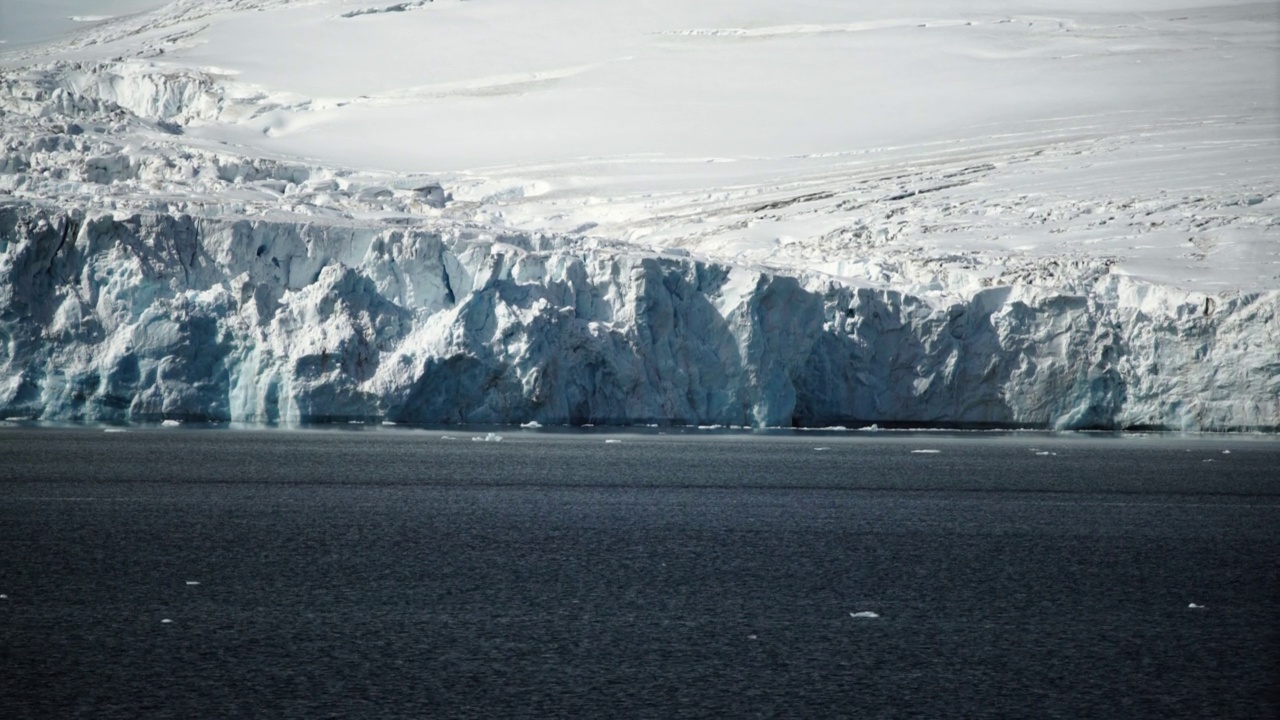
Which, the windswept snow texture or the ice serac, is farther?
the windswept snow texture

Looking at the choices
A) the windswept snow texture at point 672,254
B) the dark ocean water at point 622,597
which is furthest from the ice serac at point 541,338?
the dark ocean water at point 622,597

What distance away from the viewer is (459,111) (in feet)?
174

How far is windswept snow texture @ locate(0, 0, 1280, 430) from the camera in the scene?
19.7 metres

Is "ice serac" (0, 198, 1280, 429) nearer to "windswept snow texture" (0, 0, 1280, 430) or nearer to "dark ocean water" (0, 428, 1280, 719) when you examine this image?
"windswept snow texture" (0, 0, 1280, 430)

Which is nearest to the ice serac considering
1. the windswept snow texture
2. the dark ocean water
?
the windswept snow texture

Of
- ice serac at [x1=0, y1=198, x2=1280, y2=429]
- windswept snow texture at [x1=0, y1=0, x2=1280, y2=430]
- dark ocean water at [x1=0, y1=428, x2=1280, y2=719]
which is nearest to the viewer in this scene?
dark ocean water at [x1=0, y1=428, x2=1280, y2=719]

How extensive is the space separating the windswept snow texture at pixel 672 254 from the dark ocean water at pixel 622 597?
490 cm

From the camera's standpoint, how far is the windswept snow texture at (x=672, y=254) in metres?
19.7

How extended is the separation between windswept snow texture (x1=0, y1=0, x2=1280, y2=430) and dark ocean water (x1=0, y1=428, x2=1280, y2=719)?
16.1ft

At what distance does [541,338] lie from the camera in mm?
19891

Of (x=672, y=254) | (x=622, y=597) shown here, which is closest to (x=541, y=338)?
(x=672, y=254)

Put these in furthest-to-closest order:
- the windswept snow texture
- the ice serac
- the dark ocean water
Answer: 1. the windswept snow texture
2. the ice serac
3. the dark ocean water

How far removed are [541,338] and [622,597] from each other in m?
12.8

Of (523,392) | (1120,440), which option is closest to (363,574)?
(523,392)
